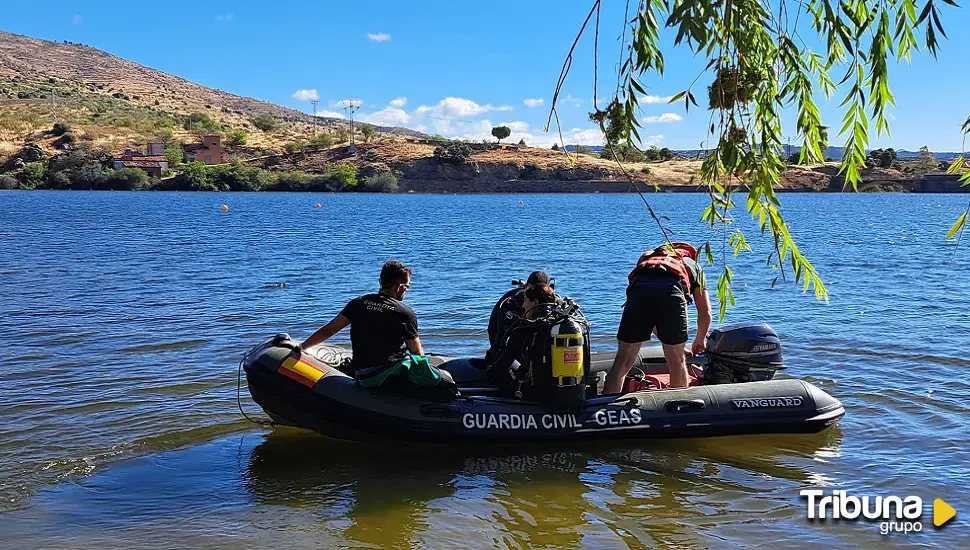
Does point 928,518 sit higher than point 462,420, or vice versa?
point 462,420

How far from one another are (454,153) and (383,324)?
9062cm

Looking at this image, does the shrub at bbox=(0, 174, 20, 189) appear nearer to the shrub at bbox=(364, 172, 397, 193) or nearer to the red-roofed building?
the red-roofed building

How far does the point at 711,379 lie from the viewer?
26.5ft

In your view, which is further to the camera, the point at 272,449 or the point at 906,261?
the point at 906,261

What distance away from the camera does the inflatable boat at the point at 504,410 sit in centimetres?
693

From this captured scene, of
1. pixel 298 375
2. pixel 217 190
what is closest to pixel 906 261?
pixel 298 375

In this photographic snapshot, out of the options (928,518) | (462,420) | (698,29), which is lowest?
(928,518)

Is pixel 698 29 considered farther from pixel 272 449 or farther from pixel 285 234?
pixel 285 234

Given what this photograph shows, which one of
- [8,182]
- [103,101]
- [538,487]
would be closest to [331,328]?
[538,487]

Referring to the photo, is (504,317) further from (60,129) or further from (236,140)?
(236,140)

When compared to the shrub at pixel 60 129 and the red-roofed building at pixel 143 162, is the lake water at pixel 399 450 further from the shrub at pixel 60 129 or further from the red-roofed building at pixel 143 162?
the shrub at pixel 60 129

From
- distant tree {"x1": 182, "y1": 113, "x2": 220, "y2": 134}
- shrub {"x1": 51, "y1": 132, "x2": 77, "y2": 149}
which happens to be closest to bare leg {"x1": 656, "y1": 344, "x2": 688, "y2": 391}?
shrub {"x1": 51, "y1": 132, "x2": 77, "y2": 149}

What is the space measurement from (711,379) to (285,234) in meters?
27.4

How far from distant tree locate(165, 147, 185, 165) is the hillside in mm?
5579
